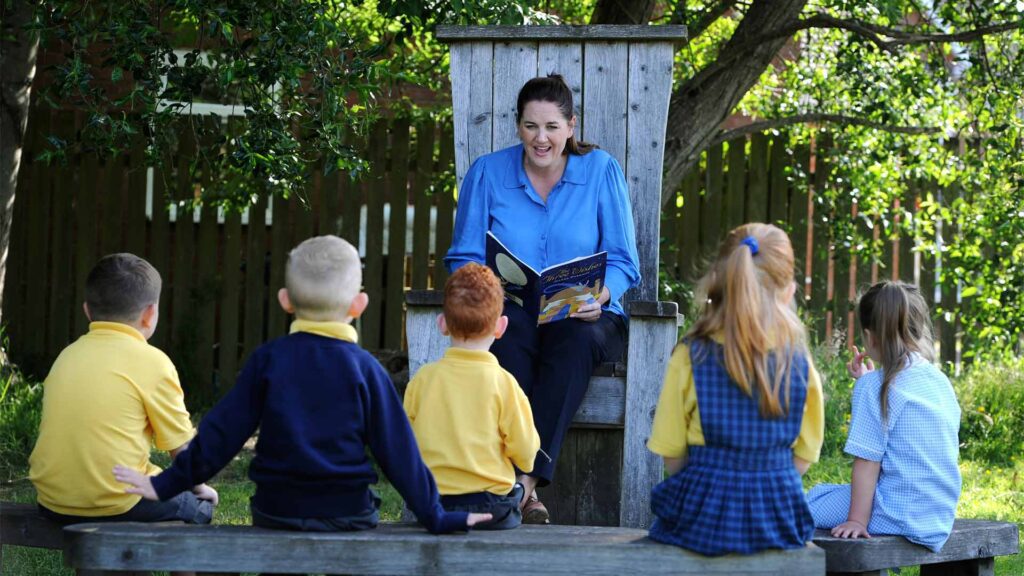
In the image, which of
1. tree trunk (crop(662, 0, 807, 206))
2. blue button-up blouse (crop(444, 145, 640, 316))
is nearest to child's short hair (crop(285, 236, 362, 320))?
blue button-up blouse (crop(444, 145, 640, 316))

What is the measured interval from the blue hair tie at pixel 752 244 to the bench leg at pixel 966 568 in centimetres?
130

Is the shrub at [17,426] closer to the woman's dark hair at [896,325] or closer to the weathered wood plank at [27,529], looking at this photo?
the weathered wood plank at [27,529]

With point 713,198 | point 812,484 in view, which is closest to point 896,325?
point 812,484

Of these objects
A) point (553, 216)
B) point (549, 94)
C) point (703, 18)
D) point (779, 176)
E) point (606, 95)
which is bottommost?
point (553, 216)

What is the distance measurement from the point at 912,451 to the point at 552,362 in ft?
3.44

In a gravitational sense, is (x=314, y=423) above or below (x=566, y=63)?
below

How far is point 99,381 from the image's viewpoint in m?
3.02

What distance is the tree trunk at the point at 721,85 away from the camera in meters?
6.30

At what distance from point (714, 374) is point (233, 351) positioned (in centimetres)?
586

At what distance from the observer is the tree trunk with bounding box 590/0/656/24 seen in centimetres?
645

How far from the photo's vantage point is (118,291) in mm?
3088

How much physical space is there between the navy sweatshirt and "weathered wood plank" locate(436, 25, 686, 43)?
7.15 ft

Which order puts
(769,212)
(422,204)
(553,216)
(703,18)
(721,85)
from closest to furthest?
(553,216) < (721,85) < (703,18) < (422,204) < (769,212)

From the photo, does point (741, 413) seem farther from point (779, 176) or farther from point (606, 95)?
point (779, 176)
